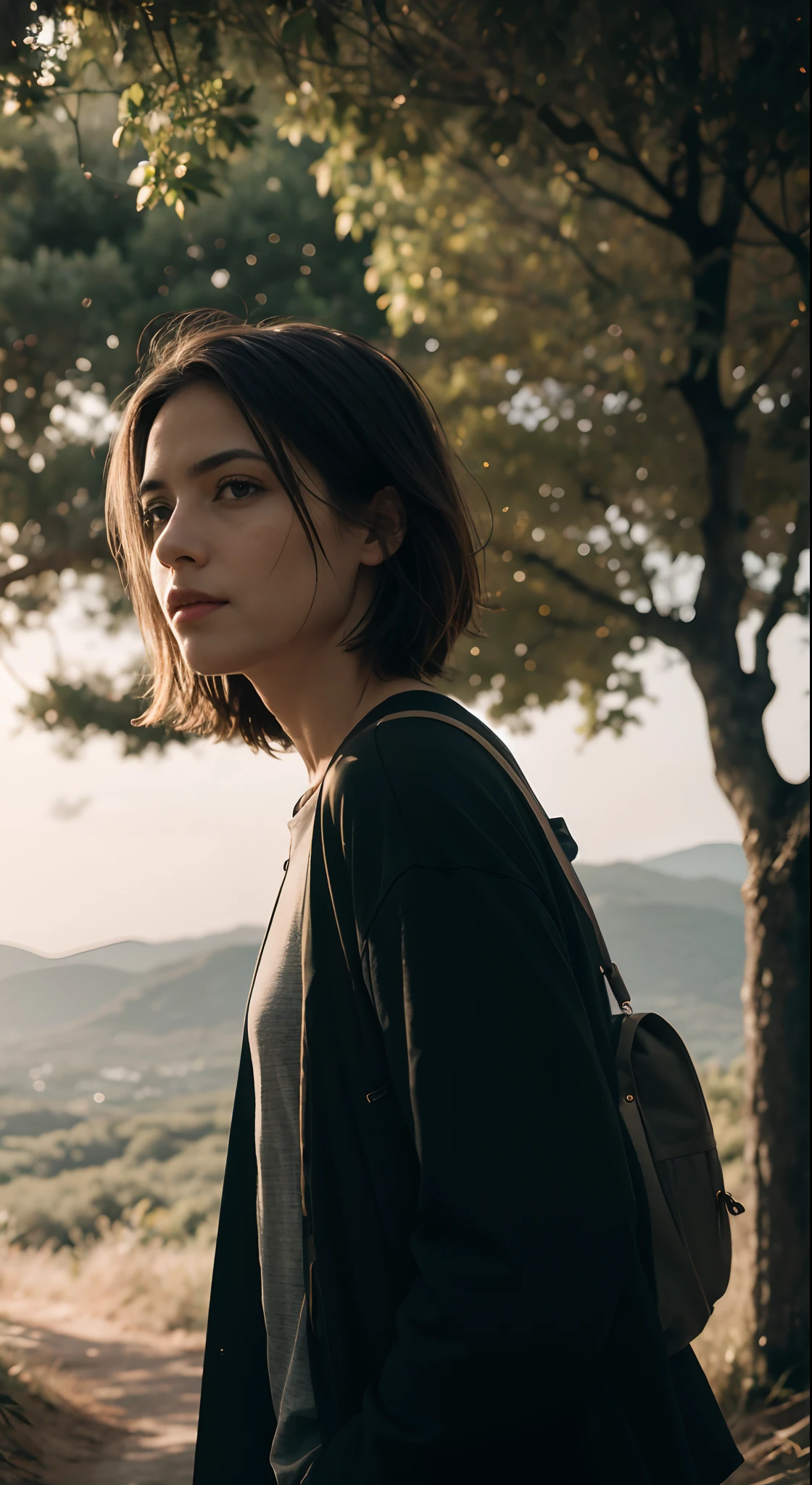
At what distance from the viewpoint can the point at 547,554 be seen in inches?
252

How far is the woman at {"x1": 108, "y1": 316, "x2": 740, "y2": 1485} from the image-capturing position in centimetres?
107

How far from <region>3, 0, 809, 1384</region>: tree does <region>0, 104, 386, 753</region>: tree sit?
2.39 feet

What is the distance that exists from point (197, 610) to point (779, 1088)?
16.0 ft

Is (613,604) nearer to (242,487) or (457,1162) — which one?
(242,487)

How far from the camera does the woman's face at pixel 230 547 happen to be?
142cm

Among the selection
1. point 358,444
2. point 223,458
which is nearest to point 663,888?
point 358,444

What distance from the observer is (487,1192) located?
106 centimetres

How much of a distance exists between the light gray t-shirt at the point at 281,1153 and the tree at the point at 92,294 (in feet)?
18.4

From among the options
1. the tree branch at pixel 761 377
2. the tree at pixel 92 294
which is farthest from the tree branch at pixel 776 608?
the tree at pixel 92 294

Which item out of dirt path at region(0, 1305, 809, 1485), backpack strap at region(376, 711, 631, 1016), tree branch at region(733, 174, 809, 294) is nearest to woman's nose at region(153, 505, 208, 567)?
backpack strap at region(376, 711, 631, 1016)

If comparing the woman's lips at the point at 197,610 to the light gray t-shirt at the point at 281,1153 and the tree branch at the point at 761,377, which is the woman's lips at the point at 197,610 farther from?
the tree branch at the point at 761,377

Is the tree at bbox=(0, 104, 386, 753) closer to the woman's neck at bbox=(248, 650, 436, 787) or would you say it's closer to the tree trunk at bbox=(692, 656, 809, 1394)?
the tree trunk at bbox=(692, 656, 809, 1394)

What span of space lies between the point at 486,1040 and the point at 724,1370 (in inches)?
205

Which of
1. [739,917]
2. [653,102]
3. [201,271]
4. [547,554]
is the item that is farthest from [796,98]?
[739,917]
